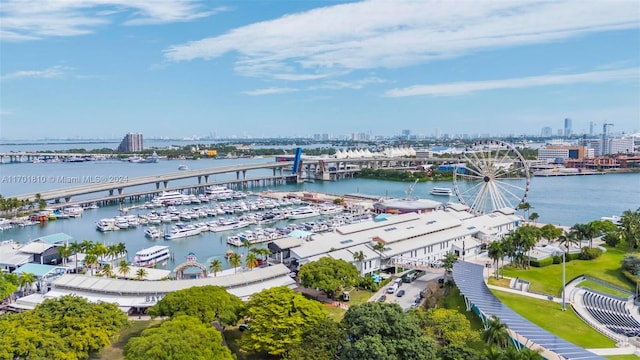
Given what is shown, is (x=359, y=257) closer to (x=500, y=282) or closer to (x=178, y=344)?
(x=500, y=282)

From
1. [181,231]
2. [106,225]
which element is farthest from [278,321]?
[106,225]

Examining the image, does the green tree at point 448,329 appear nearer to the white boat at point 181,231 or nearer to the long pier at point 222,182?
the white boat at point 181,231

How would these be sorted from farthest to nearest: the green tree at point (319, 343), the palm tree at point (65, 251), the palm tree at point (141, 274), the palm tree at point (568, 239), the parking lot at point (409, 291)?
the palm tree at point (568, 239) → the palm tree at point (65, 251) → the palm tree at point (141, 274) → the parking lot at point (409, 291) → the green tree at point (319, 343)

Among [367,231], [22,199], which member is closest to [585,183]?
[367,231]

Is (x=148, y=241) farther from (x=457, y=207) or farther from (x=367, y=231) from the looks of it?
(x=457, y=207)

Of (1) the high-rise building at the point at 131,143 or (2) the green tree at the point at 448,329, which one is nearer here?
(2) the green tree at the point at 448,329

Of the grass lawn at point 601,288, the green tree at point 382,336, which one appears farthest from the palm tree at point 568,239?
the green tree at point 382,336
